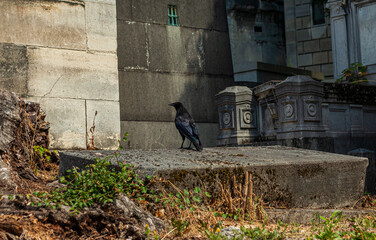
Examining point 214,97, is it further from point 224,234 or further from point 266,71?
point 224,234

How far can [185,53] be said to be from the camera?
32.6 feet

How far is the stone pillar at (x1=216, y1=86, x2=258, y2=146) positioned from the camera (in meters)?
9.09

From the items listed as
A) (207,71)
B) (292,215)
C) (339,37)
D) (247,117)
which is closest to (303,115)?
(247,117)

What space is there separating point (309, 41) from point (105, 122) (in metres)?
8.79

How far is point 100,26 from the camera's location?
8.15m

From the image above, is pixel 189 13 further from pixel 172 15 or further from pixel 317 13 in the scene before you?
pixel 317 13

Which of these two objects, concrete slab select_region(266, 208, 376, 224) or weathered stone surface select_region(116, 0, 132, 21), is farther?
weathered stone surface select_region(116, 0, 132, 21)

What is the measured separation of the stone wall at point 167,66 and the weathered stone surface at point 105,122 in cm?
79

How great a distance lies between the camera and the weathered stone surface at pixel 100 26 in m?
8.02

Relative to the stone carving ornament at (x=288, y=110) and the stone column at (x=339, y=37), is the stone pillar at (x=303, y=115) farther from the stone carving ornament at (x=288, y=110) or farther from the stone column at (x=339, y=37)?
the stone column at (x=339, y=37)

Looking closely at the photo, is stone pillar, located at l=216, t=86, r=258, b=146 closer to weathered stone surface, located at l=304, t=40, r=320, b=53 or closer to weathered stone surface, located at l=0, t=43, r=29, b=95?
weathered stone surface, located at l=0, t=43, r=29, b=95

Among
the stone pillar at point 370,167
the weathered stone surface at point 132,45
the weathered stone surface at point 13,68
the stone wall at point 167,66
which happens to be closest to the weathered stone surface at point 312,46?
the stone wall at point 167,66

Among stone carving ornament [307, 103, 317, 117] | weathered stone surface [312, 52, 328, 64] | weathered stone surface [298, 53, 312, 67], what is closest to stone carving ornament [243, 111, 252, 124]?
stone carving ornament [307, 103, 317, 117]

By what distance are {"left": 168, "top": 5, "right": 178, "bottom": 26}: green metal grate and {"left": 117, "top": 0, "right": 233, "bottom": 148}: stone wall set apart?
8cm
